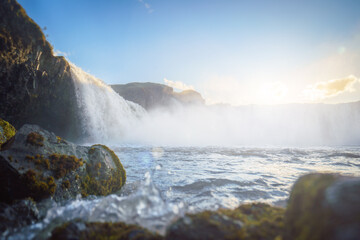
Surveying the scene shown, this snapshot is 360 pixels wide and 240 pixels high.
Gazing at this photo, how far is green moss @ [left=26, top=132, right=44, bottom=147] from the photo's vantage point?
12.4 feet

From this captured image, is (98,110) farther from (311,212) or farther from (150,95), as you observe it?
(150,95)

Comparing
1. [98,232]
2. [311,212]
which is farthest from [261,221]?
[98,232]

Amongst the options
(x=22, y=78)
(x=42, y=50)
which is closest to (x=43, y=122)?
(x=22, y=78)

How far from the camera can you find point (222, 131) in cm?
5222

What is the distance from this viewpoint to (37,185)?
3178 mm

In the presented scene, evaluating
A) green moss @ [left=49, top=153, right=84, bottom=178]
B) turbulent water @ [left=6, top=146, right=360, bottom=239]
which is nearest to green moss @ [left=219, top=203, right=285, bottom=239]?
turbulent water @ [left=6, top=146, right=360, bottom=239]

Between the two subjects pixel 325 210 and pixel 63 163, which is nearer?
pixel 325 210

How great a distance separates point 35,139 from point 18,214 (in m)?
1.86

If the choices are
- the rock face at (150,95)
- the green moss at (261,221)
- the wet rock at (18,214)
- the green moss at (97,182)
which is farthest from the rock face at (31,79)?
the rock face at (150,95)

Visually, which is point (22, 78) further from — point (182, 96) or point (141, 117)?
point (182, 96)

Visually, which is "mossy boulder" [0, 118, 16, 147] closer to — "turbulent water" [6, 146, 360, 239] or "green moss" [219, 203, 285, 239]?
"turbulent water" [6, 146, 360, 239]

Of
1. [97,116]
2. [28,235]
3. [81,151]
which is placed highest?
[97,116]

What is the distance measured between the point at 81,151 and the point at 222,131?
50.3 meters

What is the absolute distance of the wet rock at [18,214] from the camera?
2.36 metres
